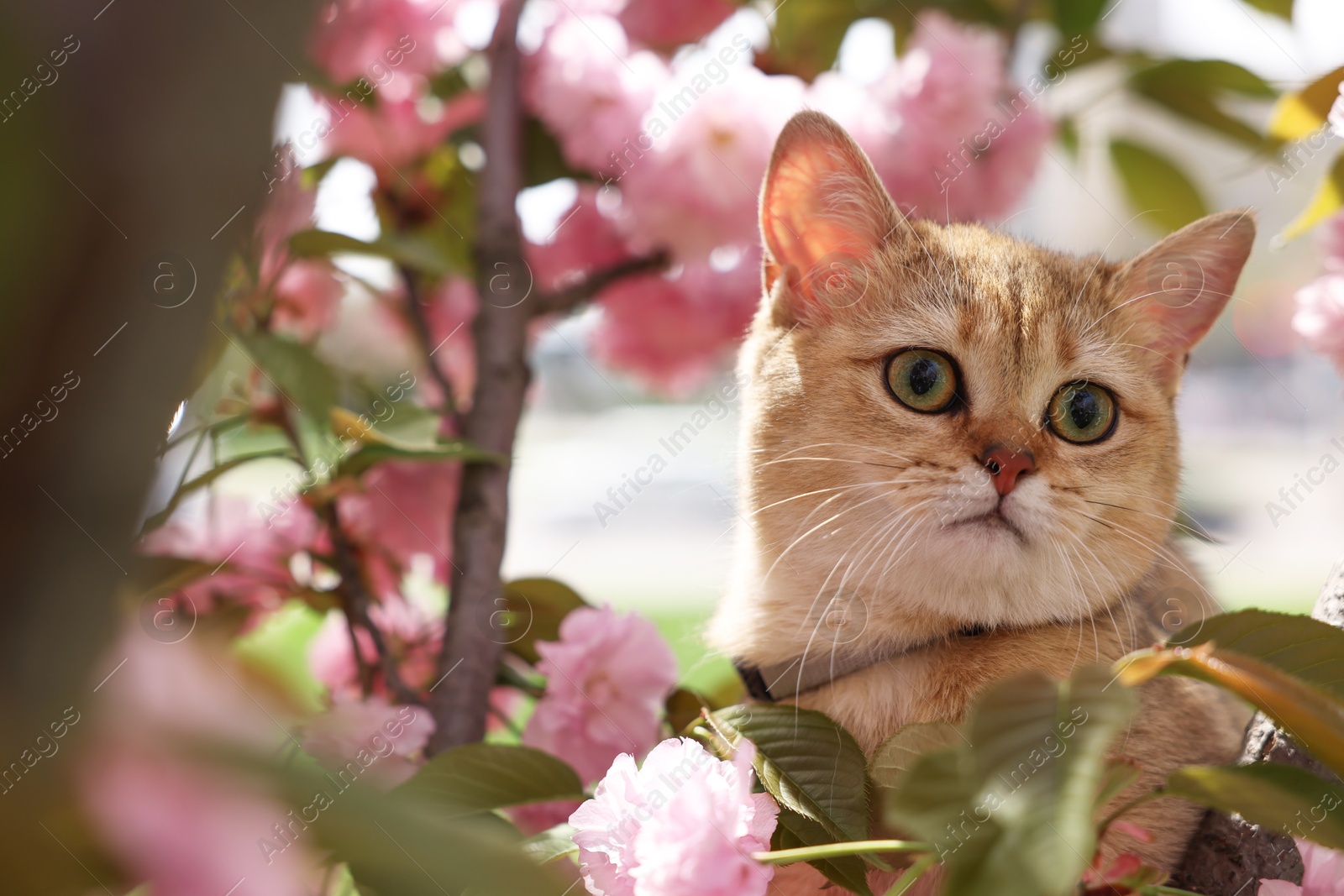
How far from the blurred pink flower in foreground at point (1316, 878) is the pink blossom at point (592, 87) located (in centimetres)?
101

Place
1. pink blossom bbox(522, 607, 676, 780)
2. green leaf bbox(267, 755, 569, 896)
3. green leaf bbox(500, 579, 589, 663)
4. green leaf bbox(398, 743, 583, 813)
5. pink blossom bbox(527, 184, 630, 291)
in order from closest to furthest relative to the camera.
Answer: green leaf bbox(267, 755, 569, 896) → green leaf bbox(398, 743, 583, 813) → pink blossom bbox(522, 607, 676, 780) → green leaf bbox(500, 579, 589, 663) → pink blossom bbox(527, 184, 630, 291)

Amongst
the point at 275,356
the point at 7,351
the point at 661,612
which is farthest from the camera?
the point at 661,612

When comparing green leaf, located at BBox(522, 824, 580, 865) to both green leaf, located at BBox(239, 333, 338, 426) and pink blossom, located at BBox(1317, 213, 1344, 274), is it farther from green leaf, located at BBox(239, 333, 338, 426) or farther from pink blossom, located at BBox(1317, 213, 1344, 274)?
pink blossom, located at BBox(1317, 213, 1344, 274)

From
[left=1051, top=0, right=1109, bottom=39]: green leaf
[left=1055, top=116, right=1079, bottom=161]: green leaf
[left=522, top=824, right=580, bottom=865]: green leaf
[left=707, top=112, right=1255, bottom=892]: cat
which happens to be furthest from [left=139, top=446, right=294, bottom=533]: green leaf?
[left=1055, top=116, right=1079, bottom=161]: green leaf

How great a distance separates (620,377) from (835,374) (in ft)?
2.71

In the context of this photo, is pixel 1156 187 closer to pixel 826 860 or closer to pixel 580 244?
pixel 580 244

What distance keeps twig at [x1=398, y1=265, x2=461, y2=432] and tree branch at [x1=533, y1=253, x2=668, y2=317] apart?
154 mm

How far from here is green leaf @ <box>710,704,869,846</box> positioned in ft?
1.80

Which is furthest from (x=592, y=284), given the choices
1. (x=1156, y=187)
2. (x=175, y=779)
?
(x=175, y=779)

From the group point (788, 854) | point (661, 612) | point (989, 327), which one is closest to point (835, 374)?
point (989, 327)

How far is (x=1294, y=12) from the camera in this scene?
109 centimetres

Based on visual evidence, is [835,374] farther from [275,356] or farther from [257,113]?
[257,113]

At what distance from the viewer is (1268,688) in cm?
40

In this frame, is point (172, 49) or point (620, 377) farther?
point (620, 377)
